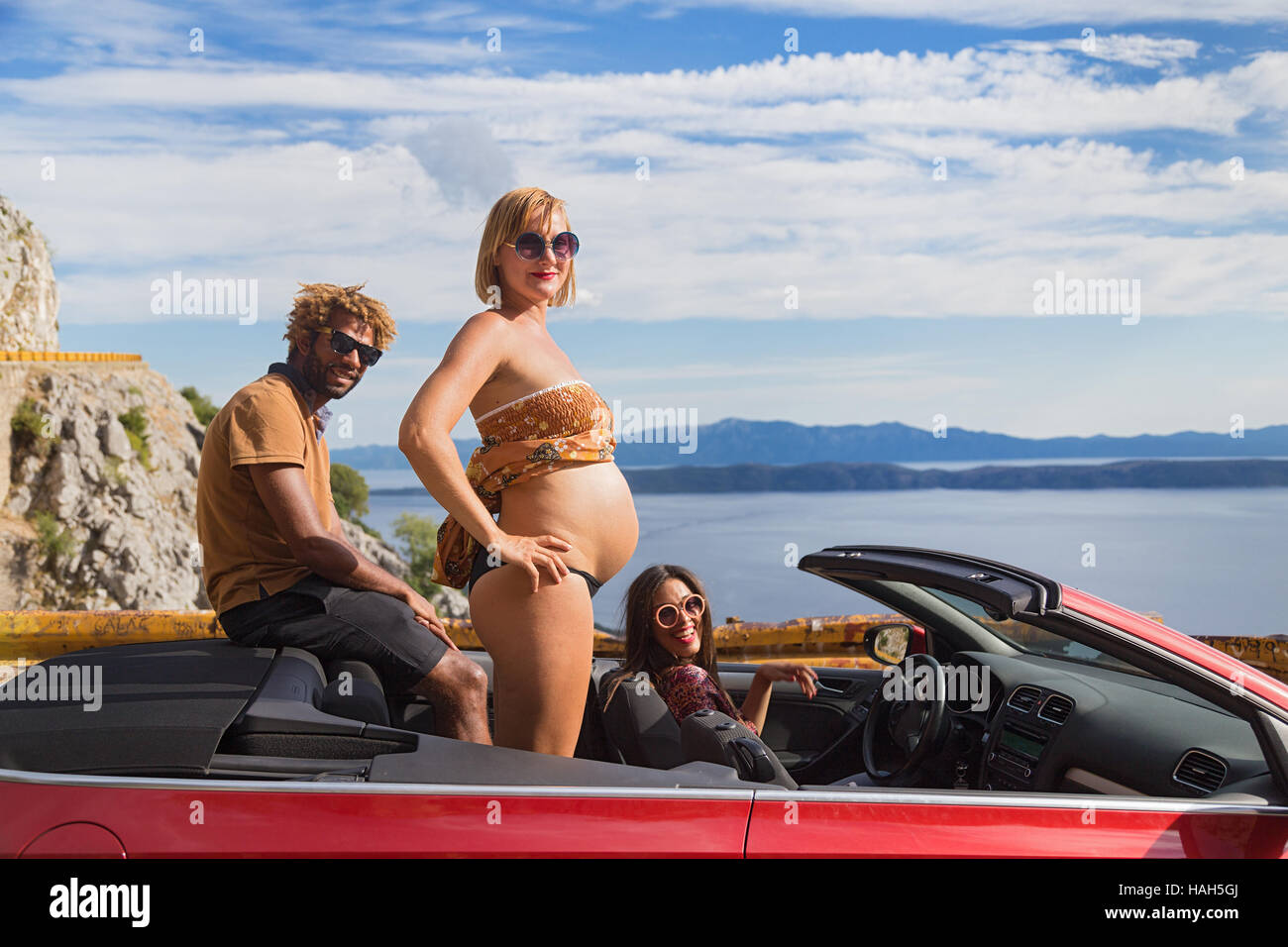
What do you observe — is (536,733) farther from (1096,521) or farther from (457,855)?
(1096,521)

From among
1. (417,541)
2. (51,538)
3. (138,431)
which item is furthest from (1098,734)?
(417,541)

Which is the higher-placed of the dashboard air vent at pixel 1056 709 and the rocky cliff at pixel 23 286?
the rocky cliff at pixel 23 286

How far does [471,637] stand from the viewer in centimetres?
459

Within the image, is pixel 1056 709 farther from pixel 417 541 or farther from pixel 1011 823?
pixel 417 541

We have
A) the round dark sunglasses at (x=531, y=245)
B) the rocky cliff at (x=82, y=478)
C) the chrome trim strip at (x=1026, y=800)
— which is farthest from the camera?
the rocky cliff at (x=82, y=478)

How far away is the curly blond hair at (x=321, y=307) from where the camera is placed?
3213 millimetres

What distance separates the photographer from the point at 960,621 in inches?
117

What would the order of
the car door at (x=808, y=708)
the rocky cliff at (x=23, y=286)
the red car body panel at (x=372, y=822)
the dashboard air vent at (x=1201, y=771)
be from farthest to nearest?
the rocky cliff at (x=23, y=286), the car door at (x=808, y=708), the dashboard air vent at (x=1201, y=771), the red car body panel at (x=372, y=822)

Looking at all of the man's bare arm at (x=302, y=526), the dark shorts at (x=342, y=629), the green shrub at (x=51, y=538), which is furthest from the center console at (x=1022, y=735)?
the green shrub at (x=51, y=538)

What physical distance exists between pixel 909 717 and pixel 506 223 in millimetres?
1704

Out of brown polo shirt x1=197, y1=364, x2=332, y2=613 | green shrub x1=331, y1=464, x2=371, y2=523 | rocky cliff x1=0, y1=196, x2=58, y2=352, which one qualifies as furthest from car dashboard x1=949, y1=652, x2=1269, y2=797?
rocky cliff x1=0, y1=196, x2=58, y2=352

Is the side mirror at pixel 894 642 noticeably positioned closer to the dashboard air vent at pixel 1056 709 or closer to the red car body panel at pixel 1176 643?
the dashboard air vent at pixel 1056 709

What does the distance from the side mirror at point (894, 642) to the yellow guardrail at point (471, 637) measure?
77cm
